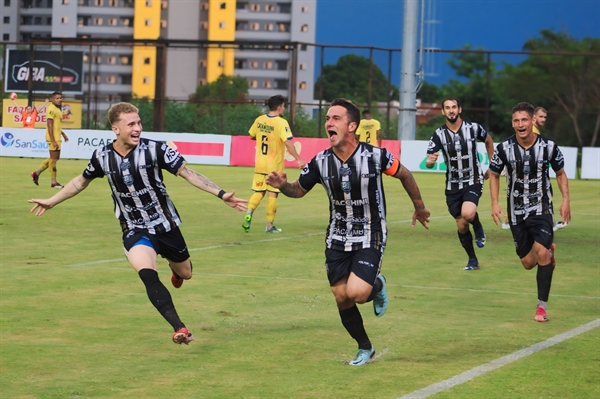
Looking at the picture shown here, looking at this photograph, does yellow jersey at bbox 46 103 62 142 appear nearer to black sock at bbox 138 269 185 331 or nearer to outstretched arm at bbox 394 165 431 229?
black sock at bbox 138 269 185 331

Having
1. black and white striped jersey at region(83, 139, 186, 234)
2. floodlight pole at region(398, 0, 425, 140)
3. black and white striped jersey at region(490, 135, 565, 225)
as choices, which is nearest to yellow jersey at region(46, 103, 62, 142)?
floodlight pole at region(398, 0, 425, 140)

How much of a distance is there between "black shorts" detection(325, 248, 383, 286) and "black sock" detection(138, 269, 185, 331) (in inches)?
51.3

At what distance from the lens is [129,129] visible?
8.88m

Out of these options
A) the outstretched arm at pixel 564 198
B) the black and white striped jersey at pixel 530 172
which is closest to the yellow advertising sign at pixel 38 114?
the black and white striped jersey at pixel 530 172

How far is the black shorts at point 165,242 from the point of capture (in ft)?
29.9

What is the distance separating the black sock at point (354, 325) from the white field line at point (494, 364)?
0.85 metres

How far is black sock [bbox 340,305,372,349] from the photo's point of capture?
8625mm

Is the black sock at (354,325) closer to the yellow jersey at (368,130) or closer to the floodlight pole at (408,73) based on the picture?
the yellow jersey at (368,130)

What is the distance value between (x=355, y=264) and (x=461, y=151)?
634cm

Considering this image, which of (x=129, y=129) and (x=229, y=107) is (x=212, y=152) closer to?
(x=229, y=107)

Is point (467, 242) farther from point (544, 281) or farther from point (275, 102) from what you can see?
point (275, 102)

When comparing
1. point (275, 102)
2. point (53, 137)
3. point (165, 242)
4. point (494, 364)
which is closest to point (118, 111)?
point (165, 242)

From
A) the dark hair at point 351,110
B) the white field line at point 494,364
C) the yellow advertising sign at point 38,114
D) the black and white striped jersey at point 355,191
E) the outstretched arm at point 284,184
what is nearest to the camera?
the white field line at point 494,364

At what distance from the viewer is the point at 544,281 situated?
10820mm
